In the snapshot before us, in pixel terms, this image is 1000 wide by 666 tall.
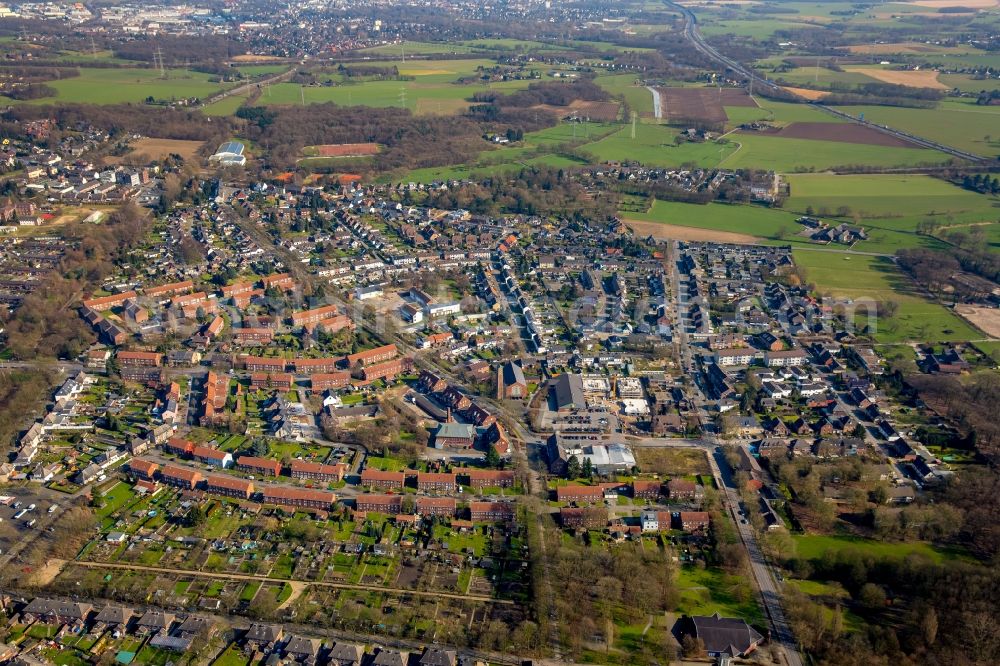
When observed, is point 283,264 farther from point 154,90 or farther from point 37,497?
point 154,90

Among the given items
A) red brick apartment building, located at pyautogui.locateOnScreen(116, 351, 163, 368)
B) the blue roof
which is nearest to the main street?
red brick apartment building, located at pyautogui.locateOnScreen(116, 351, 163, 368)

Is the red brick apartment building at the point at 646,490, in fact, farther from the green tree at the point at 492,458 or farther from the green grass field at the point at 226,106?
the green grass field at the point at 226,106

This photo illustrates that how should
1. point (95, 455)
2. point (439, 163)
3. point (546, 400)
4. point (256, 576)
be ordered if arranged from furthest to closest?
point (439, 163)
point (546, 400)
point (95, 455)
point (256, 576)

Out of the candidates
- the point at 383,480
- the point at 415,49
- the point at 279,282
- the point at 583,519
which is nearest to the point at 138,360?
the point at 279,282

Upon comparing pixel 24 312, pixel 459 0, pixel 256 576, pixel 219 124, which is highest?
pixel 459 0

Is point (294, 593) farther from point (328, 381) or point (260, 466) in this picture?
point (328, 381)

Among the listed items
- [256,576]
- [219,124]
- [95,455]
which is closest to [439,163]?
[219,124]
